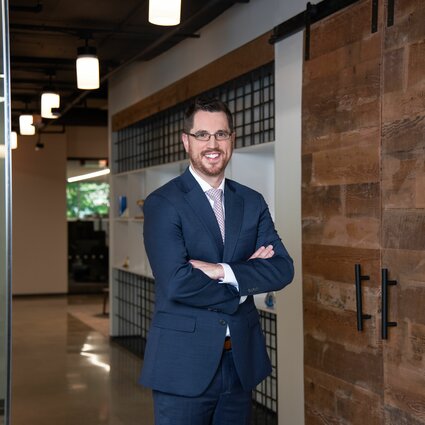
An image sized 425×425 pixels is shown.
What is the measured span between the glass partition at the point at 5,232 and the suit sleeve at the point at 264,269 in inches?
30.5

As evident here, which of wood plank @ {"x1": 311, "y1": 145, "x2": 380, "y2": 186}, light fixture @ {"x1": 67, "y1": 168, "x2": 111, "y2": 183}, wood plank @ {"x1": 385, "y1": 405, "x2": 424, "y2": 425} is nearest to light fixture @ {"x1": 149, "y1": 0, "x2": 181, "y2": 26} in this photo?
wood plank @ {"x1": 311, "y1": 145, "x2": 380, "y2": 186}

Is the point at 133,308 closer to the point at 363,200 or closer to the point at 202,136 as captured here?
the point at 363,200

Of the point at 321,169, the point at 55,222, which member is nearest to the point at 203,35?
the point at 321,169

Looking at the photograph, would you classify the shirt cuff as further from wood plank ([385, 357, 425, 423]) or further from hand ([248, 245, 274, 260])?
wood plank ([385, 357, 425, 423])

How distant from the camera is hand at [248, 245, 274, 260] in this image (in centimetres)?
260

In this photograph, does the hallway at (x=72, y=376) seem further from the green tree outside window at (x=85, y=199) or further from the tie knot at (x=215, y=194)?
the green tree outside window at (x=85, y=199)

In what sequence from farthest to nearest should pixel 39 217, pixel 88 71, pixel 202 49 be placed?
1. pixel 39 217
2. pixel 202 49
3. pixel 88 71

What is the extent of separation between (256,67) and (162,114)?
2.36 meters

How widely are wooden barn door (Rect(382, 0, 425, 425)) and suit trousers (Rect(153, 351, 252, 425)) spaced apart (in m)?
0.95

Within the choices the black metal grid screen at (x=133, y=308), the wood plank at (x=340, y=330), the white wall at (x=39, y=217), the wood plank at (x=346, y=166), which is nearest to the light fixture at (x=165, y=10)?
the wood plank at (x=346, y=166)

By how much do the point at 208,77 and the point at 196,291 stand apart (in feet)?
12.2

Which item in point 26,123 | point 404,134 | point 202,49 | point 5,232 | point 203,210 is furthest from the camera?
point 26,123

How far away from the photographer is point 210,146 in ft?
8.04

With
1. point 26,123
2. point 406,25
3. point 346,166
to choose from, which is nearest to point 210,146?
point 406,25
